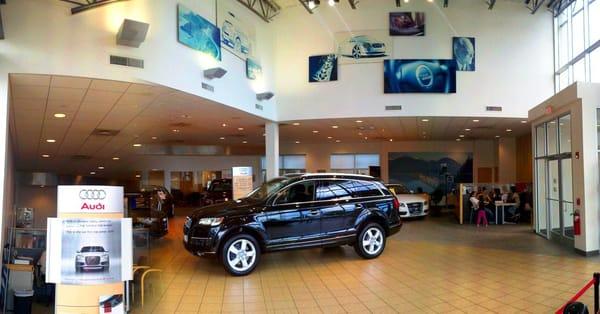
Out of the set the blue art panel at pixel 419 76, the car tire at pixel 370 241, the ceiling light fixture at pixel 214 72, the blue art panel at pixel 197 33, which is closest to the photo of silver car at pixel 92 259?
the car tire at pixel 370 241

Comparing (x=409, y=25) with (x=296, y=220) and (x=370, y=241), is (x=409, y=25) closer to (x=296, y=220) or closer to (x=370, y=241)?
(x=370, y=241)

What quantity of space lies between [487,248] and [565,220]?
2.04 metres

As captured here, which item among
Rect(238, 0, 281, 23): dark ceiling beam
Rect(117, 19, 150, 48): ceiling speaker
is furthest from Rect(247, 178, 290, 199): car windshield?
Rect(238, 0, 281, 23): dark ceiling beam

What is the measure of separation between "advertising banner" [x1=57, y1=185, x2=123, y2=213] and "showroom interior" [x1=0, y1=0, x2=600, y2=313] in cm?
5

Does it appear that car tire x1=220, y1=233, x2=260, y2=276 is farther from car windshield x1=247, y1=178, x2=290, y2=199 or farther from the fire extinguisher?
the fire extinguisher

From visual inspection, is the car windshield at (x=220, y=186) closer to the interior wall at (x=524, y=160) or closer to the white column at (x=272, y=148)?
the white column at (x=272, y=148)

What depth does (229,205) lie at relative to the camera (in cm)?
778

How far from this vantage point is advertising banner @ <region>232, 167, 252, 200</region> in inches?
446

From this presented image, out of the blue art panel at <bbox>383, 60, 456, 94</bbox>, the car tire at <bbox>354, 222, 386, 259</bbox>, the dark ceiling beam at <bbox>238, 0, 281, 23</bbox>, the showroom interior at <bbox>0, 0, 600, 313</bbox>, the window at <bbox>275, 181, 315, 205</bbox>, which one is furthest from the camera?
the blue art panel at <bbox>383, 60, 456, 94</bbox>

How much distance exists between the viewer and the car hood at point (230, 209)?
7285mm

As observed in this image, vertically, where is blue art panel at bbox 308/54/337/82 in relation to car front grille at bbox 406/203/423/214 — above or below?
above

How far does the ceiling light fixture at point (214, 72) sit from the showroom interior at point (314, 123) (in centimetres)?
3

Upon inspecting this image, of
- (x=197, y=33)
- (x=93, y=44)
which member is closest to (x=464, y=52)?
(x=197, y=33)

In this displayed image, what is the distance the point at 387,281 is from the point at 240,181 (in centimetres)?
570
